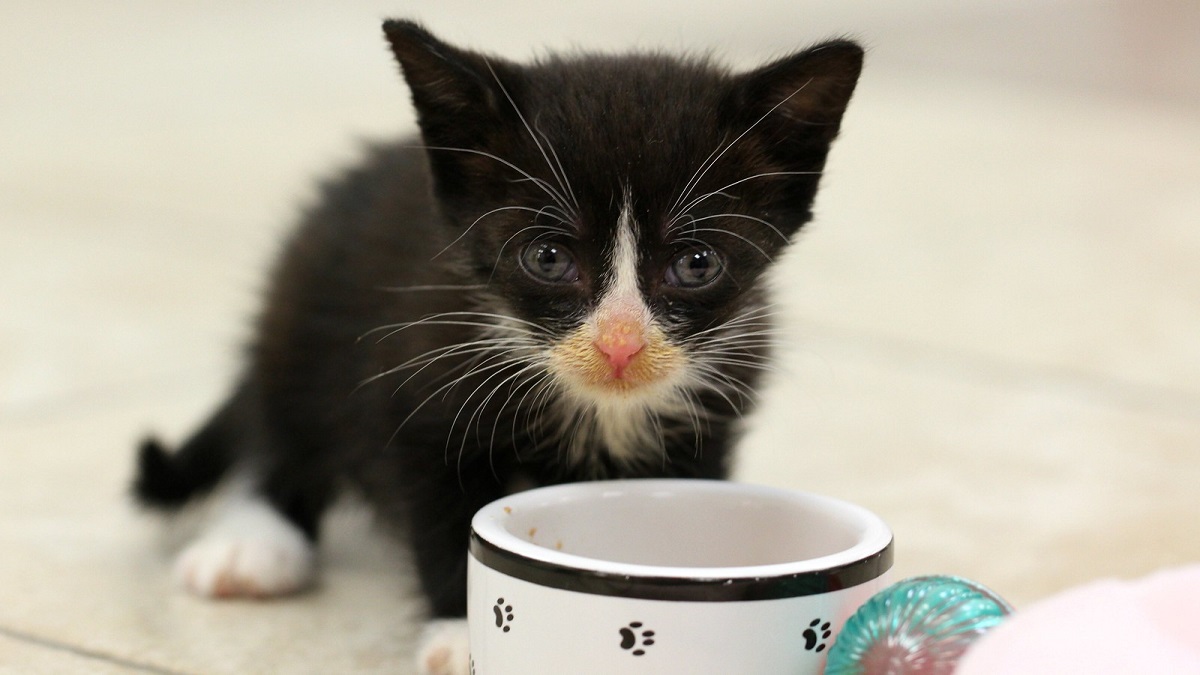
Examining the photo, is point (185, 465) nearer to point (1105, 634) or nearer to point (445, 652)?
point (445, 652)

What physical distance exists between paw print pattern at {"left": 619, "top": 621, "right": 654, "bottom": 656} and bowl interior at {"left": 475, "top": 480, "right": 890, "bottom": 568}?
0.94ft

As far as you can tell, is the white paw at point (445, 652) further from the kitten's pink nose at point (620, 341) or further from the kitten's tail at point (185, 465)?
the kitten's tail at point (185, 465)

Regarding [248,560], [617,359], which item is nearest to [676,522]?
[617,359]

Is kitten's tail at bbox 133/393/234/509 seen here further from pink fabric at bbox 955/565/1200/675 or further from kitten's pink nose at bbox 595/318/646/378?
pink fabric at bbox 955/565/1200/675

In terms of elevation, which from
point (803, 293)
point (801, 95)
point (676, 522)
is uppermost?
point (801, 95)

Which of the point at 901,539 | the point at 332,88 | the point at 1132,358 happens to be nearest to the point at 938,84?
the point at 332,88

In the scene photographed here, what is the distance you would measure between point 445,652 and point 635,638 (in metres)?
0.48

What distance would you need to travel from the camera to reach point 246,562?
1.98m

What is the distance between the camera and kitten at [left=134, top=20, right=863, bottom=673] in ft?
5.23

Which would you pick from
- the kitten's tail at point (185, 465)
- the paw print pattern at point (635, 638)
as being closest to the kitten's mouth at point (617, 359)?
the paw print pattern at point (635, 638)

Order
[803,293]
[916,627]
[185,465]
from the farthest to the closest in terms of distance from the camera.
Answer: [803,293] → [185,465] → [916,627]

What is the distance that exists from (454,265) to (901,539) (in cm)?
84

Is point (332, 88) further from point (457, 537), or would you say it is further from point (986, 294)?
point (457, 537)

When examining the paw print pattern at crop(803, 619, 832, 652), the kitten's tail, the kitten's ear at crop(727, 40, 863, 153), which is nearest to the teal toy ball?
the paw print pattern at crop(803, 619, 832, 652)
